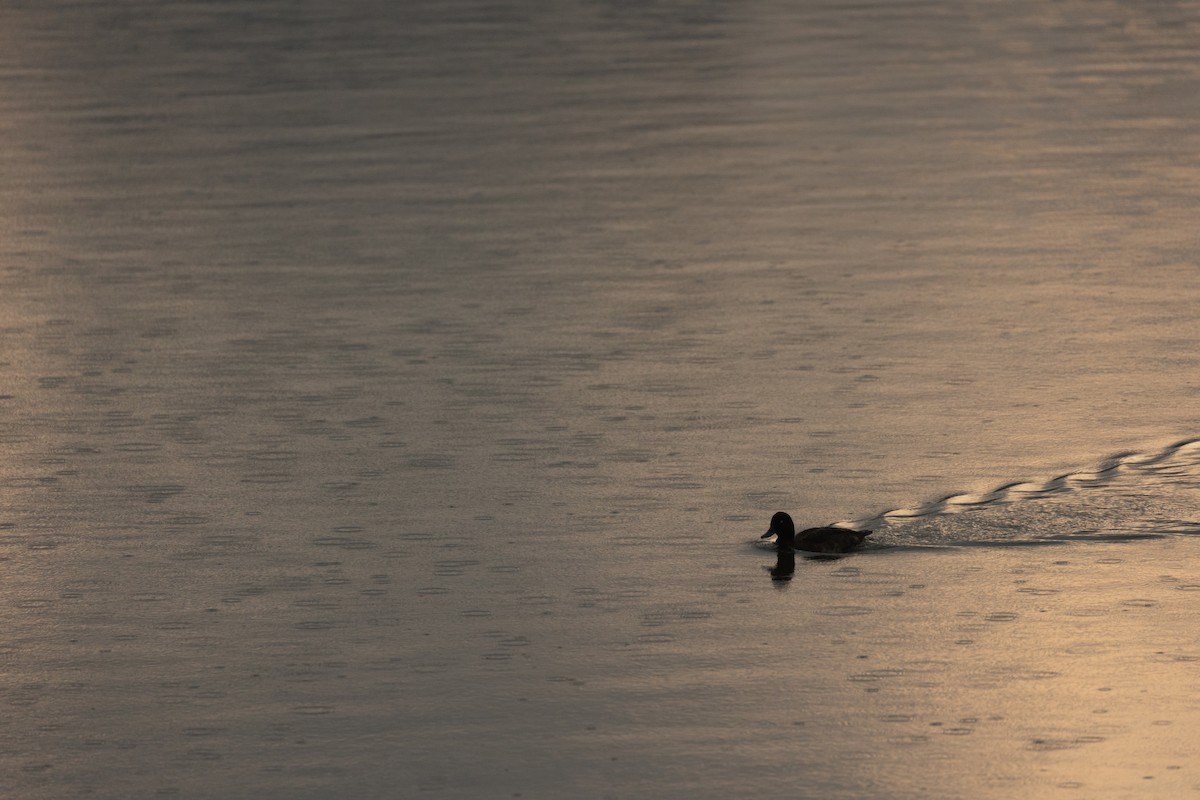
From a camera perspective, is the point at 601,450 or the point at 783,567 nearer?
the point at 783,567

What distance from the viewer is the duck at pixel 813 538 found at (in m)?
14.9

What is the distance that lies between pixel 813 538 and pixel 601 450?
312 centimetres

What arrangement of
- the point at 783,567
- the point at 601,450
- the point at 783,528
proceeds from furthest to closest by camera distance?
the point at 601,450
the point at 783,528
the point at 783,567

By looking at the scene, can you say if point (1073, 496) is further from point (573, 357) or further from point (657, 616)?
point (573, 357)

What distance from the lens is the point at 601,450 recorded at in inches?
693

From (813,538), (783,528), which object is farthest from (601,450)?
(813,538)

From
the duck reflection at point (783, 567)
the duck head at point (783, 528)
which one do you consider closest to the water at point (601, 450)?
the duck reflection at point (783, 567)

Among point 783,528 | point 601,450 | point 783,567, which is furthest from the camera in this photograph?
point 601,450

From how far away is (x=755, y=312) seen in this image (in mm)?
22266

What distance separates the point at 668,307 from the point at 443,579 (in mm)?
8371

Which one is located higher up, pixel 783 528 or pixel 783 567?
pixel 783 528

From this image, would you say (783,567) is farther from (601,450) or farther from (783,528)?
(601,450)

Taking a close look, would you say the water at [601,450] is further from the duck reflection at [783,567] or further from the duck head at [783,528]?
the duck head at [783,528]

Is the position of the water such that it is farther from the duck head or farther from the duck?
the duck head
